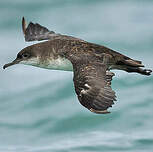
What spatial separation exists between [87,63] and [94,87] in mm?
726

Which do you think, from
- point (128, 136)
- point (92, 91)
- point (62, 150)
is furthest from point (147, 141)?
point (92, 91)

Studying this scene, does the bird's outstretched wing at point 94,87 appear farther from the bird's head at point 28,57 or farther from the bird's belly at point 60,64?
the bird's head at point 28,57

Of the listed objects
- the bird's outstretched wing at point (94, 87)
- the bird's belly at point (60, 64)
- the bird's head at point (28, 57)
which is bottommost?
the bird's outstretched wing at point (94, 87)

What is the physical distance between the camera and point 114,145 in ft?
49.2

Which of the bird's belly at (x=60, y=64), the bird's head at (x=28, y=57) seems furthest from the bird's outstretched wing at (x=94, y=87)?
the bird's head at (x=28, y=57)

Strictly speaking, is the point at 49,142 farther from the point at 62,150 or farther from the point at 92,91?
the point at 92,91

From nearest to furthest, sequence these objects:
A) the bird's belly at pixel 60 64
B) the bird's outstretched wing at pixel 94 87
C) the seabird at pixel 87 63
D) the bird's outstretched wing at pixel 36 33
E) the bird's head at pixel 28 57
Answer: the bird's outstretched wing at pixel 94 87 < the seabird at pixel 87 63 < the bird's belly at pixel 60 64 < the bird's head at pixel 28 57 < the bird's outstretched wing at pixel 36 33

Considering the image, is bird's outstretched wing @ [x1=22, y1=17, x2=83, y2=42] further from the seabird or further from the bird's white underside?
the bird's white underside

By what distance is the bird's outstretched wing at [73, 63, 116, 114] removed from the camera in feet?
35.7

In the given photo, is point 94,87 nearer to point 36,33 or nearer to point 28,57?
point 28,57

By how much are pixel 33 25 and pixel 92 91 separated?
14.4 ft

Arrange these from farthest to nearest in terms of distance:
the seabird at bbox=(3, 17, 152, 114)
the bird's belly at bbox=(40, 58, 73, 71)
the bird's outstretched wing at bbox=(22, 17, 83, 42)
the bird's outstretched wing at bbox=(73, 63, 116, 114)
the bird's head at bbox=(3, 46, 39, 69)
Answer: the bird's outstretched wing at bbox=(22, 17, 83, 42), the bird's head at bbox=(3, 46, 39, 69), the bird's belly at bbox=(40, 58, 73, 71), the seabird at bbox=(3, 17, 152, 114), the bird's outstretched wing at bbox=(73, 63, 116, 114)

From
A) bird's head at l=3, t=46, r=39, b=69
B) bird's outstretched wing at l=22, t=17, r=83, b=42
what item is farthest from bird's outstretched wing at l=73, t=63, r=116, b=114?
bird's outstretched wing at l=22, t=17, r=83, b=42

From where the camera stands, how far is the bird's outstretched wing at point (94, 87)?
1087 cm
